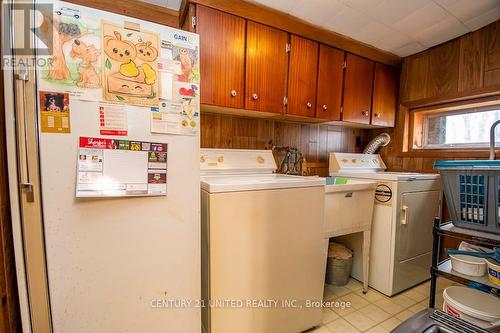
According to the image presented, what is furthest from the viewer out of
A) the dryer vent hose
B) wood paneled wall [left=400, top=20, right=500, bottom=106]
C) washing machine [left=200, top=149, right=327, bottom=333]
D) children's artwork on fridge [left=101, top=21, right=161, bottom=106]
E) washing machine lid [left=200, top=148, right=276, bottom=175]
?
the dryer vent hose

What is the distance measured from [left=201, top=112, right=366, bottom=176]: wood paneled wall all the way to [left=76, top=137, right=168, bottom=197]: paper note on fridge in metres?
0.86

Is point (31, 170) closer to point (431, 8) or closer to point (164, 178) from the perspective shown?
point (164, 178)

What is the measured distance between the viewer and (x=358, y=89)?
7.09 feet

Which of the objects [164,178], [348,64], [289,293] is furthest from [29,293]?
[348,64]

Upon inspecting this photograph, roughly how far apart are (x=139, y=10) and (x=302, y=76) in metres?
1.29

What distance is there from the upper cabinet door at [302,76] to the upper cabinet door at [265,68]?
0.23 feet

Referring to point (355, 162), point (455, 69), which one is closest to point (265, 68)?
point (355, 162)

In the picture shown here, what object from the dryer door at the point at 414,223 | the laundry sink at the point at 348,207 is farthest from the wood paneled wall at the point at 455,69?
the laundry sink at the point at 348,207

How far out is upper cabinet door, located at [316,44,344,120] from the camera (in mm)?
1939

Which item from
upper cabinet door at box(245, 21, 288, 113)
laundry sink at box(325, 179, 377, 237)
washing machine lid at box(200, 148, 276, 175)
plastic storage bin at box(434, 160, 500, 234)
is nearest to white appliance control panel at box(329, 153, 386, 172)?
laundry sink at box(325, 179, 377, 237)

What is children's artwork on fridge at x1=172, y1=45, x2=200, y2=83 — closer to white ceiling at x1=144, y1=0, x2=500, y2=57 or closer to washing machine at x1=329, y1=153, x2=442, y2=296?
white ceiling at x1=144, y1=0, x2=500, y2=57

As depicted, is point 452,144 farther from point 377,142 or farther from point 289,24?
point 289,24

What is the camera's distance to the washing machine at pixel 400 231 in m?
1.76

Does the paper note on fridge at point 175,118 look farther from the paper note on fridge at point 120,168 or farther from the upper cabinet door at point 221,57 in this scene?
the upper cabinet door at point 221,57
